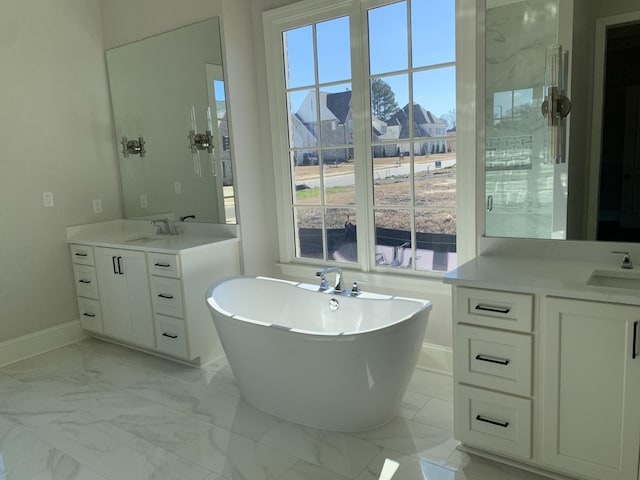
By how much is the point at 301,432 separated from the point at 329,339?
59 centimetres

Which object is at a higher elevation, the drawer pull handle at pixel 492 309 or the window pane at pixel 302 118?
the window pane at pixel 302 118

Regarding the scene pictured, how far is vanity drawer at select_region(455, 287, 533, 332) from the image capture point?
1.97 metres

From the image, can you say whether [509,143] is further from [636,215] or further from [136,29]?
[136,29]

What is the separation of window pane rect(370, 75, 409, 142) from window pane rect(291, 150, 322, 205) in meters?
0.53

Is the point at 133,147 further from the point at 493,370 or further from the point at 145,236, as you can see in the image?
the point at 493,370

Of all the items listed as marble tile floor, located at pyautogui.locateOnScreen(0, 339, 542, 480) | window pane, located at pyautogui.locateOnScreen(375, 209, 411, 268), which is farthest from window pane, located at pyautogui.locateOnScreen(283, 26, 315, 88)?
marble tile floor, located at pyautogui.locateOnScreen(0, 339, 542, 480)

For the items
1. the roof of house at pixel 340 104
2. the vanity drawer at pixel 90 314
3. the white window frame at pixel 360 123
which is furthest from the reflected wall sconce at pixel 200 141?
the vanity drawer at pixel 90 314

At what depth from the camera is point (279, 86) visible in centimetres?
352

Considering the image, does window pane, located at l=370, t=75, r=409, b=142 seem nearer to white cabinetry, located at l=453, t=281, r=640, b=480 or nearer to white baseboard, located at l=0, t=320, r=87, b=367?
white cabinetry, located at l=453, t=281, r=640, b=480

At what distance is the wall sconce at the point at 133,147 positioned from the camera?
4039 millimetres

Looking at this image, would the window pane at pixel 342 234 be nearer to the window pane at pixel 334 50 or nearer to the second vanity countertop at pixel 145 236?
the second vanity countertop at pixel 145 236

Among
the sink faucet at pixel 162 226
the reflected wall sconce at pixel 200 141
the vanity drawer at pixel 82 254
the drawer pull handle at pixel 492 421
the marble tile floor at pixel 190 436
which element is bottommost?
the marble tile floor at pixel 190 436

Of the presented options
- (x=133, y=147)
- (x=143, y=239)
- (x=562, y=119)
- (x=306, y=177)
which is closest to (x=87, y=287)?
(x=143, y=239)

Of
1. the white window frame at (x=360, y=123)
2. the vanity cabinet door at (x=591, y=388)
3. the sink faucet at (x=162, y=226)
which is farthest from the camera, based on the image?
the sink faucet at (x=162, y=226)
